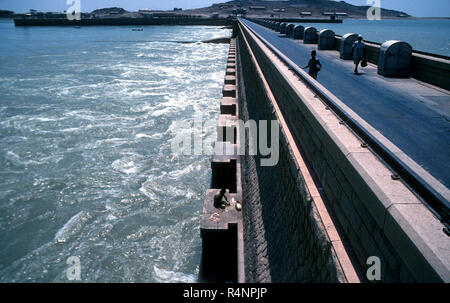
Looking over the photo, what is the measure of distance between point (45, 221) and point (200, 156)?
24.5 ft

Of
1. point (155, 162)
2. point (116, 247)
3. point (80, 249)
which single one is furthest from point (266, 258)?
point (155, 162)

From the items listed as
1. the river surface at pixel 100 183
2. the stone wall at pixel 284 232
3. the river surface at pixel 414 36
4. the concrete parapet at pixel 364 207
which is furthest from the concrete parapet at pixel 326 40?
the river surface at pixel 414 36

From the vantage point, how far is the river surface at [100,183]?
9656 mm

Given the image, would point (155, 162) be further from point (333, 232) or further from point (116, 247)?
point (333, 232)

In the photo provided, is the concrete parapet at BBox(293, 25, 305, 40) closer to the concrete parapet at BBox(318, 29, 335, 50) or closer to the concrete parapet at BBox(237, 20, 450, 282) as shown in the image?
the concrete parapet at BBox(318, 29, 335, 50)

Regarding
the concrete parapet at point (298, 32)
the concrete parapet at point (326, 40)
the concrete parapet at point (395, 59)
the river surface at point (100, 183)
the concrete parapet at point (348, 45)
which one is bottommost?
the river surface at point (100, 183)

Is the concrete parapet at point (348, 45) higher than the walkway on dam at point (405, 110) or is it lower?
higher

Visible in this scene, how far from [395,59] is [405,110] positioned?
5187 millimetres

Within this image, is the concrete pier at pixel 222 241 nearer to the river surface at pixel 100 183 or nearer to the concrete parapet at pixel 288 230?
the concrete parapet at pixel 288 230

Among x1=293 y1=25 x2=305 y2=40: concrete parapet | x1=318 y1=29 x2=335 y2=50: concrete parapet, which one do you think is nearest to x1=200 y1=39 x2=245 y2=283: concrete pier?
x1=318 y1=29 x2=335 y2=50: concrete parapet

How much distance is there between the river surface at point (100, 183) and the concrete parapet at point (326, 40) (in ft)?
29.2

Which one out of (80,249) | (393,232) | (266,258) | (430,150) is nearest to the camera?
(393,232)

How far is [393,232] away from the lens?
3.13 m

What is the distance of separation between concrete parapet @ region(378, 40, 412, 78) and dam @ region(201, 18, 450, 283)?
39 millimetres
